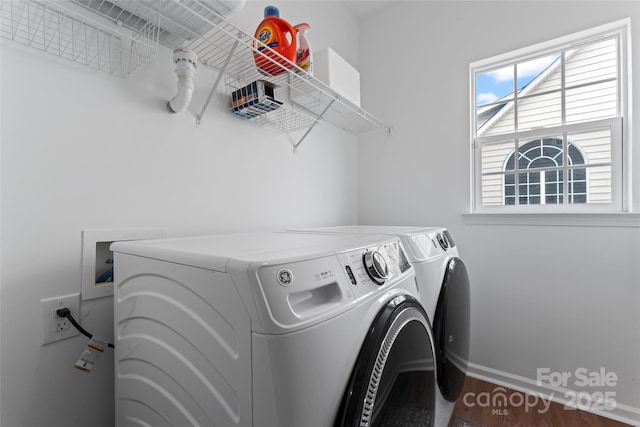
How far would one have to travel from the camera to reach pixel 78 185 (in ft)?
3.09

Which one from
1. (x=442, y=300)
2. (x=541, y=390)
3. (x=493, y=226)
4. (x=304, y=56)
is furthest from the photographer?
(x=493, y=226)

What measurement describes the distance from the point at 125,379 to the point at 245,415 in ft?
1.86

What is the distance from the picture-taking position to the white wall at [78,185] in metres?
0.83

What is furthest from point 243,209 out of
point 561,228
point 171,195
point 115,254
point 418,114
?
point 561,228

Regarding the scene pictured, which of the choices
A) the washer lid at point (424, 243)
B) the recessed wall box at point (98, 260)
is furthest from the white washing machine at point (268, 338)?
the washer lid at point (424, 243)

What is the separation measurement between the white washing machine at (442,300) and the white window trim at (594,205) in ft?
2.36

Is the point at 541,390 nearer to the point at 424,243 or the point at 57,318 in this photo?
the point at 424,243

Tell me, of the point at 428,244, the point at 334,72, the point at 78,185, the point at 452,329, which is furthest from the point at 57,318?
the point at 334,72

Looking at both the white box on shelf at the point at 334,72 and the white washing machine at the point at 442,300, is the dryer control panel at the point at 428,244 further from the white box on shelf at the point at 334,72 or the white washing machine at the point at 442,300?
the white box on shelf at the point at 334,72

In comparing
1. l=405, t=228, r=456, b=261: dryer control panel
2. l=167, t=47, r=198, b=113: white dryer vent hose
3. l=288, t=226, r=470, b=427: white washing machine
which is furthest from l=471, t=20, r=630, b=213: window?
l=167, t=47, r=198, b=113: white dryer vent hose

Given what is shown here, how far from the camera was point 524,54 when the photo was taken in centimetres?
192

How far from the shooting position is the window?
65.9 inches

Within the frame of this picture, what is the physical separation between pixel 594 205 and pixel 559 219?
213 mm

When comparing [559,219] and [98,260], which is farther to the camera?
[559,219]
